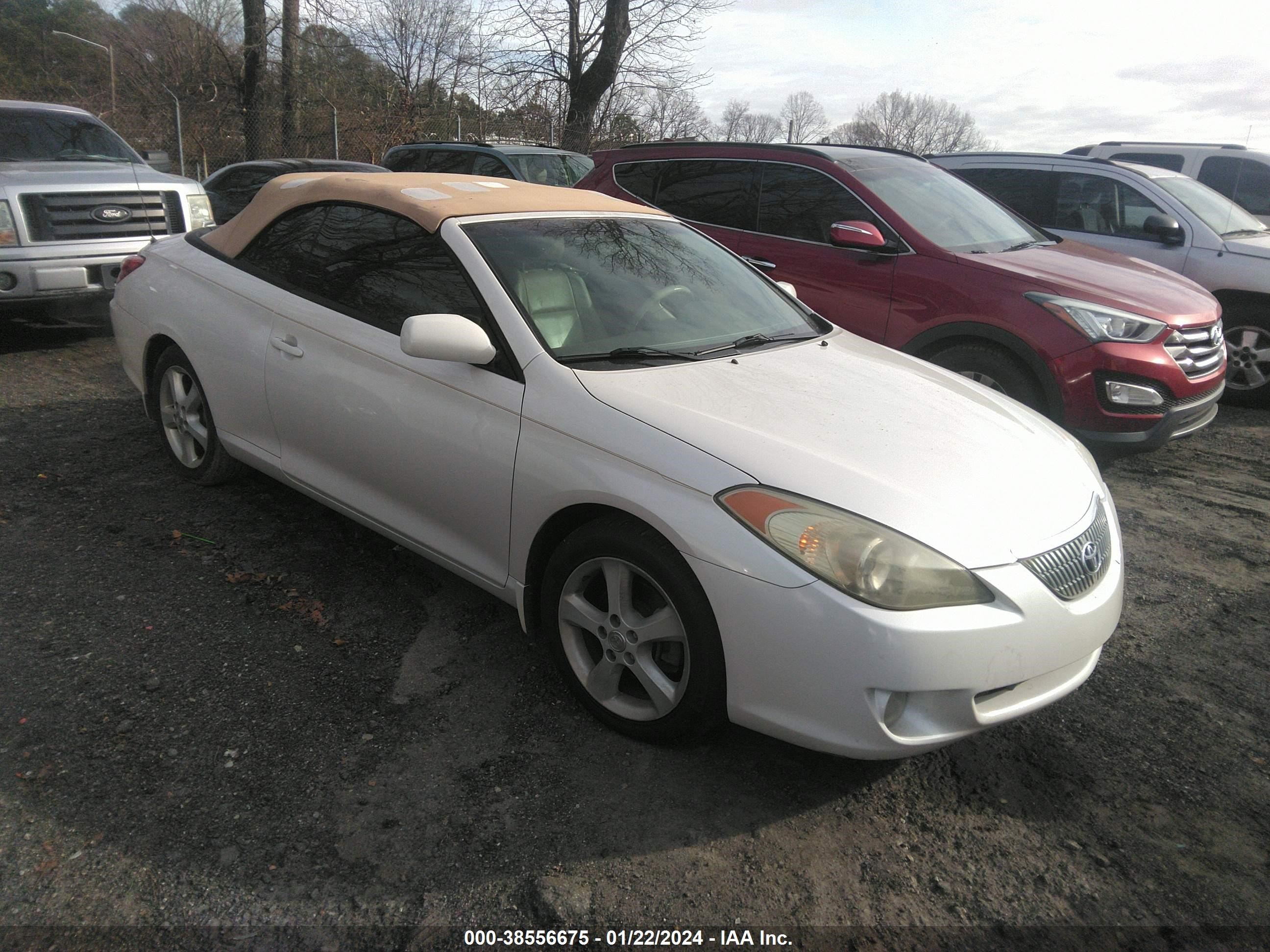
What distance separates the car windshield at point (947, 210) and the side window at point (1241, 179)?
616cm

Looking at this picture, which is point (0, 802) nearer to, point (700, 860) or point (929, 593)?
point (700, 860)

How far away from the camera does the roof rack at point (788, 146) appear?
620 cm

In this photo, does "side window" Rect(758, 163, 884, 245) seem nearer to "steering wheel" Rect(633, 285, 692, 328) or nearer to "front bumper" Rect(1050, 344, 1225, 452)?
"front bumper" Rect(1050, 344, 1225, 452)

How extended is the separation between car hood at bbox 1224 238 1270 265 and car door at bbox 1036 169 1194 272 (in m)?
0.29

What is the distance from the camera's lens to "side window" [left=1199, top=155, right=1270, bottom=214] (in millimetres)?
10773

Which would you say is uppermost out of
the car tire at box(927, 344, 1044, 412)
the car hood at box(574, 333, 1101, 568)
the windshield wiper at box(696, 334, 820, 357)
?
the windshield wiper at box(696, 334, 820, 357)

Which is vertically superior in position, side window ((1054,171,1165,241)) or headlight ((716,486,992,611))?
side window ((1054,171,1165,241))

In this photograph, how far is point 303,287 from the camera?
12.0 ft

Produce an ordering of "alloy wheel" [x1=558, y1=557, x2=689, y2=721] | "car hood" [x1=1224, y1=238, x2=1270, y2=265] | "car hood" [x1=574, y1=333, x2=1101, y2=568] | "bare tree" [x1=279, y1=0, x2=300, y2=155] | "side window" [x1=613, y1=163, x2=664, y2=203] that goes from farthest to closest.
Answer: "bare tree" [x1=279, y1=0, x2=300, y2=155] < "car hood" [x1=1224, y1=238, x2=1270, y2=265] < "side window" [x1=613, y1=163, x2=664, y2=203] < "alloy wheel" [x1=558, y1=557, x2=689, y2=721] < "car hood" [x1=574, y1=333, x2=1101, y2=568]

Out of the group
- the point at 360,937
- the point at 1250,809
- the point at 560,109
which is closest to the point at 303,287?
the point at 360,937

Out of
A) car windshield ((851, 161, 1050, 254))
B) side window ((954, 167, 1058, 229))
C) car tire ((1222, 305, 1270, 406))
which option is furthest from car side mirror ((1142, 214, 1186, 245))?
car windshield ((851, 161, 1050, 254))

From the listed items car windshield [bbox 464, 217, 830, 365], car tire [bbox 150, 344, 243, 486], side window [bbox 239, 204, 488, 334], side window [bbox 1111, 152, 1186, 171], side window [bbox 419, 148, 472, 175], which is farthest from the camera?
side window [bbox 1111, 152, 1186, 171]

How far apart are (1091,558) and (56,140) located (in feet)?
28.9

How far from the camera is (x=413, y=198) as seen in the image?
137 inches
